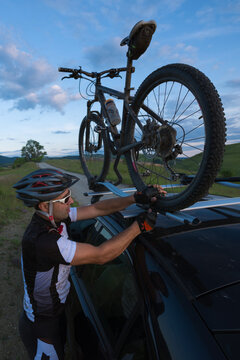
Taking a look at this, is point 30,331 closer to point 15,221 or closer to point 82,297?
point 82,297

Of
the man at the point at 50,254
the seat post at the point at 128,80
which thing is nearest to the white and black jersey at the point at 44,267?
the man at the point at 50,254

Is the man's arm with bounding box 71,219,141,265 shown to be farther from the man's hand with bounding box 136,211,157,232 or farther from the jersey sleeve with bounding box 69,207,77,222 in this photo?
the jersey sleeve with bounding box 69,207,77,222

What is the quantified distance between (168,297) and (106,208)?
4.35ft

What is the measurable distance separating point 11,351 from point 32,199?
203cm

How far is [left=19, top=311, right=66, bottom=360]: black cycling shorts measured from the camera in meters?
1.90

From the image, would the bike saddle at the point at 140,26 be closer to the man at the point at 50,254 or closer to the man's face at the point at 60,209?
the man at the point at 50,254

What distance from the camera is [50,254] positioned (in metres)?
1.74

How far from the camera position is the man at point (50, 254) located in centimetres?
172

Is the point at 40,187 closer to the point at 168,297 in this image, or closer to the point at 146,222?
the point at 146,222

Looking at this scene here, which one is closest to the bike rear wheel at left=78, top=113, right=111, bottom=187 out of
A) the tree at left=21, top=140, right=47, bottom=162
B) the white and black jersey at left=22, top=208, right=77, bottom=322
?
the white and black jersey at left=22, top=208, right=77, bottom=322

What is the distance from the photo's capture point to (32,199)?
194 cm

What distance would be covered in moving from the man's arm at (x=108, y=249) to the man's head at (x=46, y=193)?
42 cm

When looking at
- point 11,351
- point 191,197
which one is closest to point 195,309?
point 191,197

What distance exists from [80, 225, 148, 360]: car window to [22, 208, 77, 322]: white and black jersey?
30 centimetres
